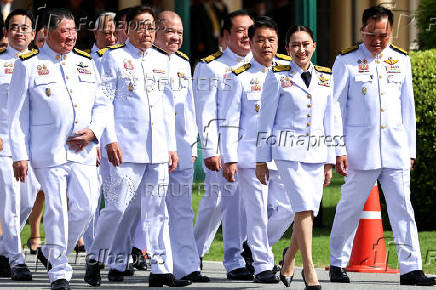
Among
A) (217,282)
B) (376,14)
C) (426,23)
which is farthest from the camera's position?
(426,23)

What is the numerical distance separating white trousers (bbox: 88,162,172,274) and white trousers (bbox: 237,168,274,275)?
758 millimetres

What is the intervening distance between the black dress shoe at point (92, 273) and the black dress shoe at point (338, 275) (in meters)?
1.77

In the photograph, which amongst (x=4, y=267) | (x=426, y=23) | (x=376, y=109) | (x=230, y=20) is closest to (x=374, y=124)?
(x=376, y=109)

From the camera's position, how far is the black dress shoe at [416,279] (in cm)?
898

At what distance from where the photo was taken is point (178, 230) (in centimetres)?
936

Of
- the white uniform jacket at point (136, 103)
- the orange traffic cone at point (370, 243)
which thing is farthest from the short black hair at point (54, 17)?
the orange traffic cone at point (370, 243)

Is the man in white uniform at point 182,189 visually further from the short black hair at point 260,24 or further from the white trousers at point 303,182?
the white trousers at point 303,182

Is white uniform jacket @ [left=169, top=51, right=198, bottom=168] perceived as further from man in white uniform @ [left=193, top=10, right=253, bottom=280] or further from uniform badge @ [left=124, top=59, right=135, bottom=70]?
uniform badge @ [left=124, top=59, right=135, bottom=70]

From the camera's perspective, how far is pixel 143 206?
9008 mm

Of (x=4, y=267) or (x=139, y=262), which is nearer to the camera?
(x=4, y=267)

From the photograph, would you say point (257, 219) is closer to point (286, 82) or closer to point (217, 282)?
point (217, 282)

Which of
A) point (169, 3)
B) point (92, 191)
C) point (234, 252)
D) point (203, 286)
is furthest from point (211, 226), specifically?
point (169, 3)

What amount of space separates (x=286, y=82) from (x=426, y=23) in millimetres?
7305

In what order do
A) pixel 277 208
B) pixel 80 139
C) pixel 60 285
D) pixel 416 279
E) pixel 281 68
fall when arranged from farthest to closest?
1. pixel 277 208
2. pixel 416 279
3. pixel 281 68
4. pixel 80 139
5. pixel 60 285
